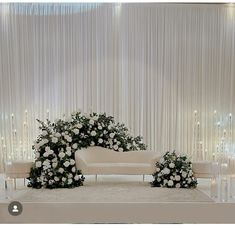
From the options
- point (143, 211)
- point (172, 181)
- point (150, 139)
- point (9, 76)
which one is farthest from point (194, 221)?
point (9, 76)

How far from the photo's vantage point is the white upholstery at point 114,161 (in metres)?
6.96

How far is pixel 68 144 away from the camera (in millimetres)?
7051

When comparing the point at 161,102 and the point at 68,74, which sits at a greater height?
the point at 68,74

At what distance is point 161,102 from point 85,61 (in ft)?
6.11

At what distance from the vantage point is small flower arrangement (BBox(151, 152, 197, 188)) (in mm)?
6684

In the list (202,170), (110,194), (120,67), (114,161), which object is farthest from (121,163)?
(120,67)

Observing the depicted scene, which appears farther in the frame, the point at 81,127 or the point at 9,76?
the point at 9,76

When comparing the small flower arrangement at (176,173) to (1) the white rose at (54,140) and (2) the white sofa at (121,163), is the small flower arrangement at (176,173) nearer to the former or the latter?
(2) the white sofa at (121,163)

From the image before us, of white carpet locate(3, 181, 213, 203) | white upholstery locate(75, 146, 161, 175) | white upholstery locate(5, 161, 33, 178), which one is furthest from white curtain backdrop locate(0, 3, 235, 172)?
white carpet locate(3, 181, 213, 203)

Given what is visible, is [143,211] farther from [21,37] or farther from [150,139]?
[21,37]

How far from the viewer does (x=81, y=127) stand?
7.33 metres

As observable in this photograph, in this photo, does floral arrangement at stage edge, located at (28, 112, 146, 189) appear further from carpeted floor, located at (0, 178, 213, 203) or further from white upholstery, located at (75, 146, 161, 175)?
carpeted floor, located at (0, 178, 213, 203)

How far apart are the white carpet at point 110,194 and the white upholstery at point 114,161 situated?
0.24 m

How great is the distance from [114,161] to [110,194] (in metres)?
1.34
